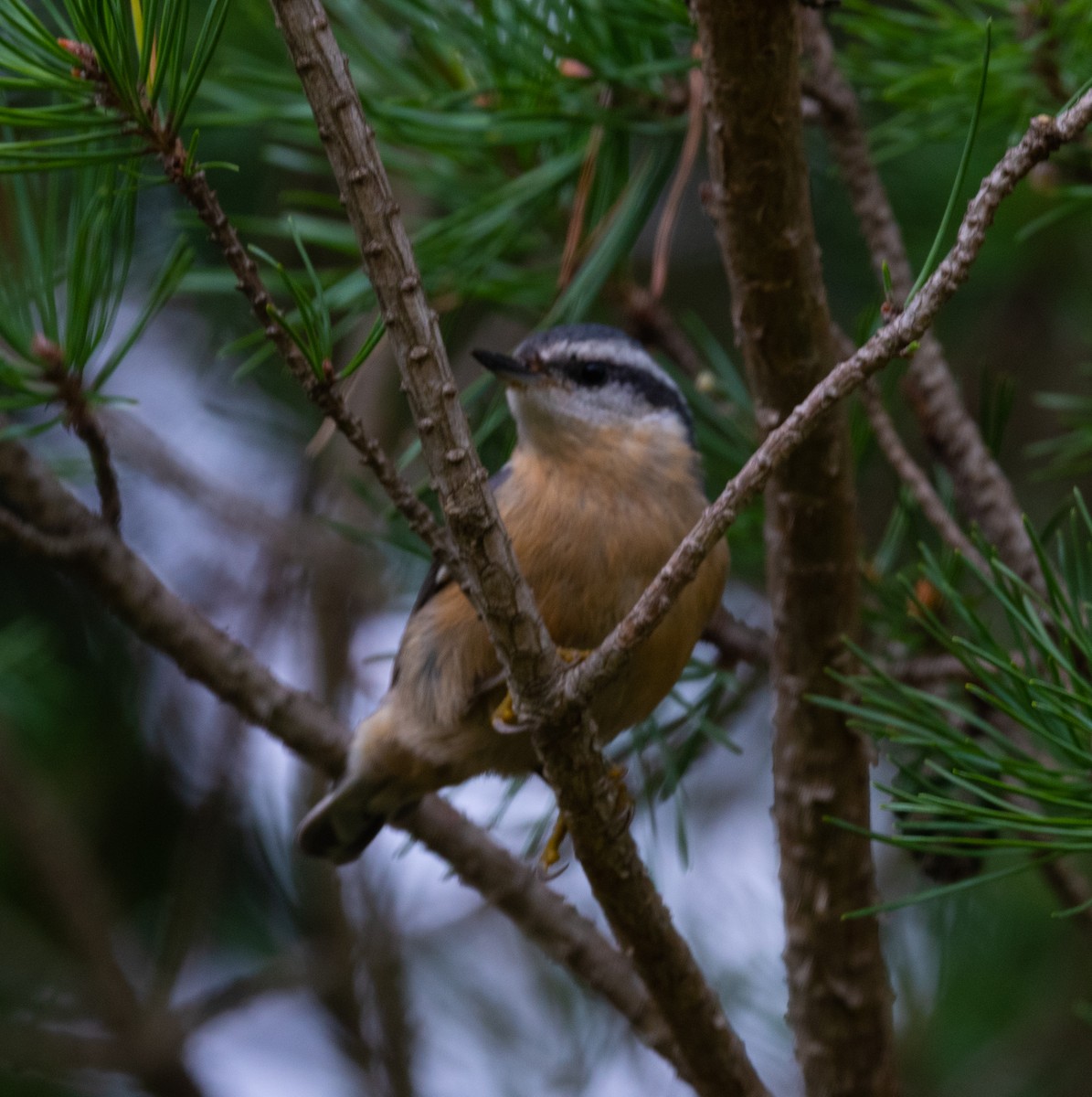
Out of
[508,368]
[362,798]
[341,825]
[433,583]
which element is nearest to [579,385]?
[508,368]

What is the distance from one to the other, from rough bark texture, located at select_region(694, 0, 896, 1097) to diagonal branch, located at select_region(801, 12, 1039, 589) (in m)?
0.27

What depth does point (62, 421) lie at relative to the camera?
1883 mm

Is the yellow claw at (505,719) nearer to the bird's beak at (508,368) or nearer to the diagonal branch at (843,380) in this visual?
the diagonal branch at (843,380)

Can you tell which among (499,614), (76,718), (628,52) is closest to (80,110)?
(499,614)

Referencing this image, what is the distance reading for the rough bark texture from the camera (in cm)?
185

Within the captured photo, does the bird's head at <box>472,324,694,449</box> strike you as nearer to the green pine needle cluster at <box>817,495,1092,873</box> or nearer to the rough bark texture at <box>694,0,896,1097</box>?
the rough bark texture at <box>694,0,896,1097</box>

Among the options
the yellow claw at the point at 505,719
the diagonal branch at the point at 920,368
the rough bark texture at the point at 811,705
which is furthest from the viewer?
the diagonal branch at the point at 920,368

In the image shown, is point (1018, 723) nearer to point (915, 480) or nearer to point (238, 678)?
point (915, 480)

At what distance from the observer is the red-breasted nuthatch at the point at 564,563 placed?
2139 millimetres

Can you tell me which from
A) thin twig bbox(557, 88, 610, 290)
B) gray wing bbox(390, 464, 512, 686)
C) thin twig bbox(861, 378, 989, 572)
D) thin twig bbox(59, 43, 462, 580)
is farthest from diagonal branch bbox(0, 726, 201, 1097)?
thin twig bbox(861, 378, 989, 572)

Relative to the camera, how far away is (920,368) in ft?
7.14

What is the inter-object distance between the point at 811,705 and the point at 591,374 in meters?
0.74

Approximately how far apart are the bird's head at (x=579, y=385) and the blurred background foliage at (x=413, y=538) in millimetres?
75

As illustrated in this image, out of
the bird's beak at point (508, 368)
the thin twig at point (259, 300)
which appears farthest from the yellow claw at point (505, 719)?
the bird's beak at point (508, 368)
